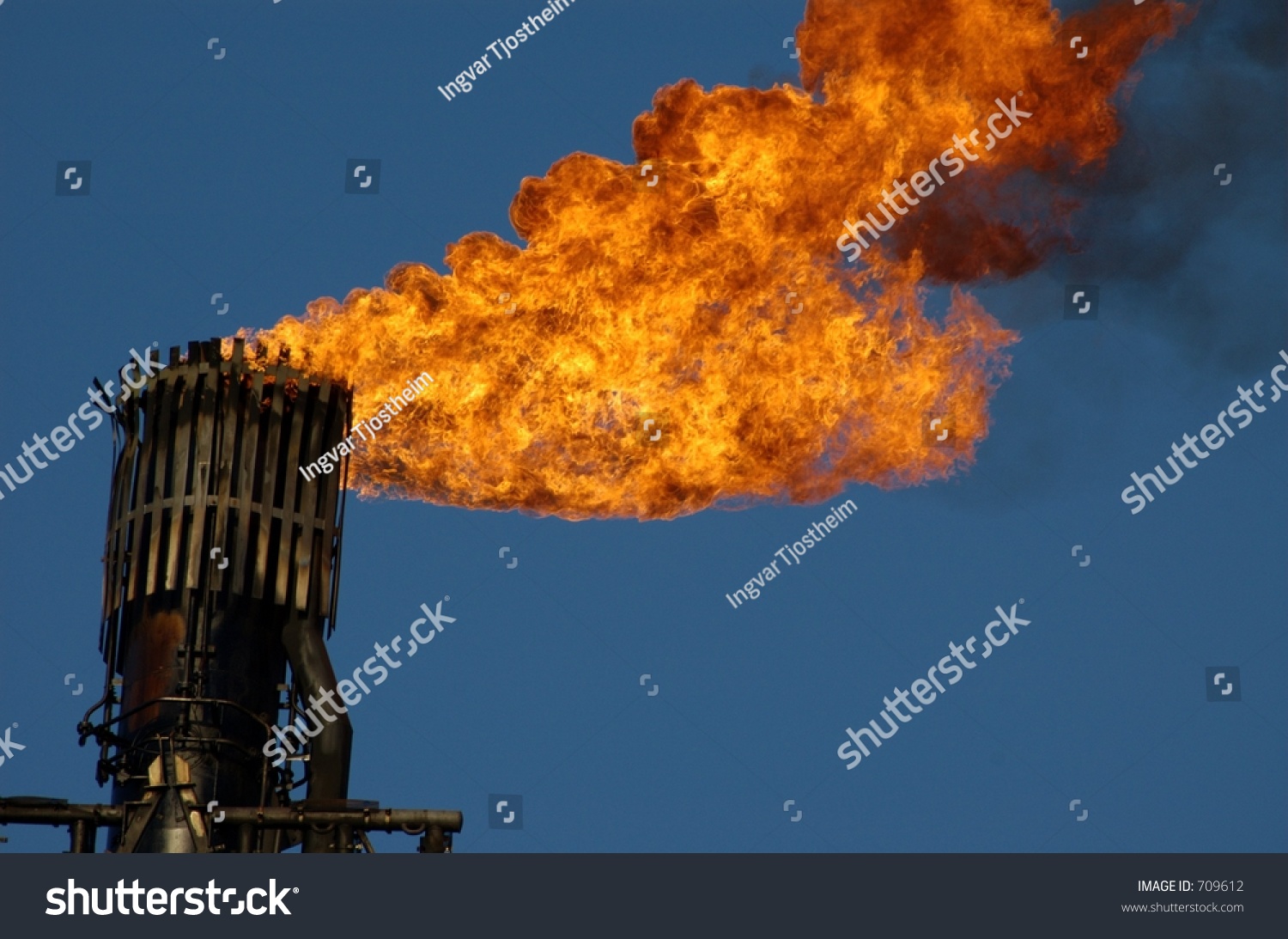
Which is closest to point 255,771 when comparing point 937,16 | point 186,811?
point 186,811

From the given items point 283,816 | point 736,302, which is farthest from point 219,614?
point 736,302

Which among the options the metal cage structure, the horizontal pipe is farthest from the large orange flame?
the horizontal pipe

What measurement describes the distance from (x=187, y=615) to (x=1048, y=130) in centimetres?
2638

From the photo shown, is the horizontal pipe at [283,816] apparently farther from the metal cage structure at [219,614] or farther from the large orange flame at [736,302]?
the large orange flame at [736,302]

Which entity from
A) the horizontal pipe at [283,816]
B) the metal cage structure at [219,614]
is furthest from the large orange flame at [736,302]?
the horizontal pipe at [283,816]

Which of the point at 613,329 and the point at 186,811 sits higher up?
the point at 613,329

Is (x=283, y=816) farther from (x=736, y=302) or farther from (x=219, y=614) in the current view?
(x=736, y=302)

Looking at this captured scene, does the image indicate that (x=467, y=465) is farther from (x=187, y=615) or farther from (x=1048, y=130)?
(x=1048, y=130)

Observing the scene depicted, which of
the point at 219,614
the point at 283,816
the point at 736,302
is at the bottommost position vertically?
the point at 283,816

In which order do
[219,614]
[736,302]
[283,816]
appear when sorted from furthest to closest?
[736,302] < [219,614] < [283,816]

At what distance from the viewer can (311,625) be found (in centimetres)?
A: 5778

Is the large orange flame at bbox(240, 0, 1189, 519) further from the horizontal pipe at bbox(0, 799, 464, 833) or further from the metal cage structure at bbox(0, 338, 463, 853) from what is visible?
the horizontal pipe at bbox(0, 799, 464, 833)

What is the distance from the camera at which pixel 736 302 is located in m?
65.8

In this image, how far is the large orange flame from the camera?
2522 inches
